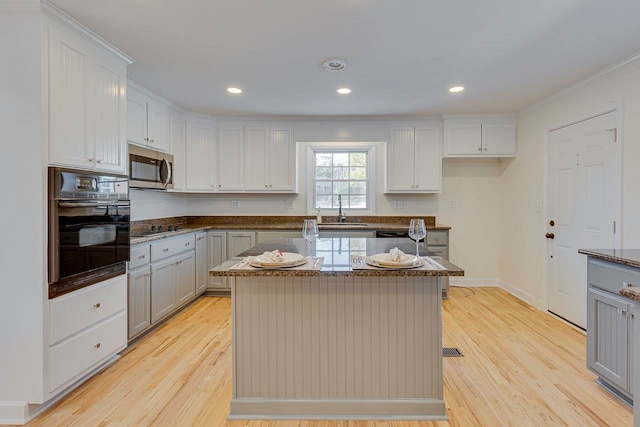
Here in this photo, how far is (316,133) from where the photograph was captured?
4.48m

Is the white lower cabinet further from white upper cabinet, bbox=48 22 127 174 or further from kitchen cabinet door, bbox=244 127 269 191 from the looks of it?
kitchen cabinet door, bbox=244 127 269 191

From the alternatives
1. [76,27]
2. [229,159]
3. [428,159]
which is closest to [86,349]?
[76,27]

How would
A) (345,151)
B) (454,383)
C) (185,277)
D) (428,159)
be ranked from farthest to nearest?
1. (345,151)
2. (428,159)
3. (185,277)
4. (454,383)

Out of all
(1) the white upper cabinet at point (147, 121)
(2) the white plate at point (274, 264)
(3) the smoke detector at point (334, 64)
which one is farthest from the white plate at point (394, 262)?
(1) the white upper cabinet at point (147, 121)

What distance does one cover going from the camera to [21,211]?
6.21 feet

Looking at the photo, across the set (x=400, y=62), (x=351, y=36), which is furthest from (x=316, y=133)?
(x=351, y=36)

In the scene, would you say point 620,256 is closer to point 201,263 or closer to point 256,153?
point 256,153

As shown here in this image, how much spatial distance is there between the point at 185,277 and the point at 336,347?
245cm

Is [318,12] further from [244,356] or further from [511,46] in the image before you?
[244,356]

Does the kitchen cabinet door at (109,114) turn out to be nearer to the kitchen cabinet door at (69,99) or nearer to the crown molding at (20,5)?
the kitchen cabinet door at (69,99)

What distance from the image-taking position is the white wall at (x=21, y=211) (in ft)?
6.17

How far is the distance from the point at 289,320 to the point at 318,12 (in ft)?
6.09

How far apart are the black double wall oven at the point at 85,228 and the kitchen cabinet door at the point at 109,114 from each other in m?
0.14

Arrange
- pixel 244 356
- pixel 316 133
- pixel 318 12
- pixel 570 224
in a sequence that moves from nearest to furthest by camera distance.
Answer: pixel 244 356 → pixel 318 12 → pixel 570 224 → pixel 316 133
